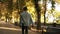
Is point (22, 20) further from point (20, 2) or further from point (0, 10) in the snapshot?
point (0, 10)

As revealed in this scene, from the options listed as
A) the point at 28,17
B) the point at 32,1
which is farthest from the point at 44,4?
the point at 28,17

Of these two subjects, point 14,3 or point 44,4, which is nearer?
point 44,4

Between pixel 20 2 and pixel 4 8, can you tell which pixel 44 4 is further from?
pixel 4 8

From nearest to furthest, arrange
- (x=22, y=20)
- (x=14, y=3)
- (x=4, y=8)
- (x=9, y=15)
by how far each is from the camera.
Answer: (x=22, y=20) → (x=14, y=3) → (x=4, y=8) → (x=9, y=15)

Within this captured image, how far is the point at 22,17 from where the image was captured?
9.58m

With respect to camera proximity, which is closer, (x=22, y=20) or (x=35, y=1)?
(x=22, y=20)

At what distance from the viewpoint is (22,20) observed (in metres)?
9.55

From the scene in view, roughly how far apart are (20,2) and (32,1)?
7.35 ft

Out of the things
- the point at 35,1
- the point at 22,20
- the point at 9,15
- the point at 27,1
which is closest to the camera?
the point at 22,20

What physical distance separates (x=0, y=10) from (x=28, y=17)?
26.1 meters

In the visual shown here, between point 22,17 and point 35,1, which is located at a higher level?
point 35,1

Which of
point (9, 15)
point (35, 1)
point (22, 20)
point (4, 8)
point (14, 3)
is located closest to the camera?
point (22, 20)

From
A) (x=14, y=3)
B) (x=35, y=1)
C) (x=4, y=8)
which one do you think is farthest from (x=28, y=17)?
(x=4, y=8)

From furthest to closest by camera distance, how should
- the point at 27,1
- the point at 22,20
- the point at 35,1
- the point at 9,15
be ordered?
1. the point at 9,15
2. the point at 27,1
3. the point at 35,1
4. the point at 22,20
